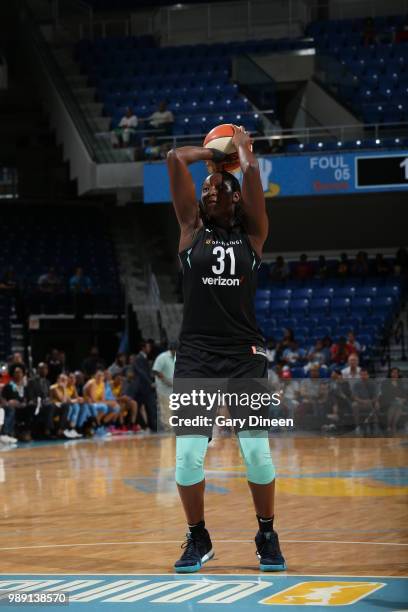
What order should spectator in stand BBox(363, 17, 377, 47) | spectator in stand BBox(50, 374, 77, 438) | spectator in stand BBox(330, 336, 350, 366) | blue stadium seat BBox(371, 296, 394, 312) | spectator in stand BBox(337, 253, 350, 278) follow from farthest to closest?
spectator in stand BBox(363, 17, 377, 47) < spectator in stand BBox(337, 253, 350, 278) < blue stadium seat BBox(371, 296, 394, 312) < spectator in stand BBox(330, 336, 350, 366) < spectator in stand BBox(50, 374, 77, 438)

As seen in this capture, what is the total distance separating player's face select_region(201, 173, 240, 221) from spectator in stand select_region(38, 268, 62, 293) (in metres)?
20.6

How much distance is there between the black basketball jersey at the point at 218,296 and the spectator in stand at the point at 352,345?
15.7 m

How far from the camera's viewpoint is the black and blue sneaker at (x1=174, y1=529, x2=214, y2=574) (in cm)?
555

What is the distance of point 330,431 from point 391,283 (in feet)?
35.4

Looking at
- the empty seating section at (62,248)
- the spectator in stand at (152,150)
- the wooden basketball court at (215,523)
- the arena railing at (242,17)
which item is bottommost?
the wooden basketball court at (215,523)

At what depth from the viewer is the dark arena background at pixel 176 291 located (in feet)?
21.5

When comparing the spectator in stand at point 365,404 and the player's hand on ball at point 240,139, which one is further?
the spectator in stand at point 365,404

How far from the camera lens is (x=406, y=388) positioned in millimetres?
14180

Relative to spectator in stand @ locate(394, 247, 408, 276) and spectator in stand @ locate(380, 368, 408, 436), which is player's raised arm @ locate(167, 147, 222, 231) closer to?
spectator in stand @ locate(380, 368, 408, 436)

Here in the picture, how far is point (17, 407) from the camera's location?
60.6 feet

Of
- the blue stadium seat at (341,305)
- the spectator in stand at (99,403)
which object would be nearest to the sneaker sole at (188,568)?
the spectator in stand at (99,403)

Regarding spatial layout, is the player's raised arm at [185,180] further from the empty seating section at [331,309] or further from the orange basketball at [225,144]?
the empty seating section at [331,309]

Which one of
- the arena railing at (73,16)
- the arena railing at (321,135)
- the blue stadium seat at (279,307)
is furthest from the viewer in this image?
the arena railing at (73,16)

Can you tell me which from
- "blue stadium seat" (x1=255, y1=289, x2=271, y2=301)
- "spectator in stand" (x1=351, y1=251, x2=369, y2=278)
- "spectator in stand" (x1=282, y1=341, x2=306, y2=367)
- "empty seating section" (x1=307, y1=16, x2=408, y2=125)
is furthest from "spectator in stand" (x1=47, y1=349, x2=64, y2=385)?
"empty seating section" (x1=307, y1=16, x2=408, y2=125)
